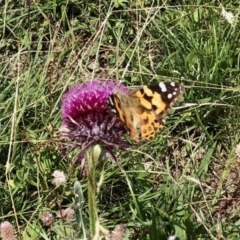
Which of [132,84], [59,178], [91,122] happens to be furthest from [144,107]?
[132,84]

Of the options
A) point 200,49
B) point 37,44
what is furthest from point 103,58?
point 200,49

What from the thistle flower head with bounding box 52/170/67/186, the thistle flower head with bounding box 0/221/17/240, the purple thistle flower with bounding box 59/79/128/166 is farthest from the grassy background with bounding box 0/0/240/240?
the purple thistle flower with bounding box 59/79/128/166

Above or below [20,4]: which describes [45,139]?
below

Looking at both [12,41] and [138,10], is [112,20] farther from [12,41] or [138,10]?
[12,41]

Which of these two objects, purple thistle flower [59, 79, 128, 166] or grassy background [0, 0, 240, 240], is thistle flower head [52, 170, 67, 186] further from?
purple thistle flower [59, 79, 128, 166]

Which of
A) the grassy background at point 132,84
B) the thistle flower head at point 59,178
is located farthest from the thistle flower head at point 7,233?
the thistle flower head at point 59,178

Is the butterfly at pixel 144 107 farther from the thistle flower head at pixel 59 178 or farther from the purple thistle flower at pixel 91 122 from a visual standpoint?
the thistle flower head at pixel 59 178
